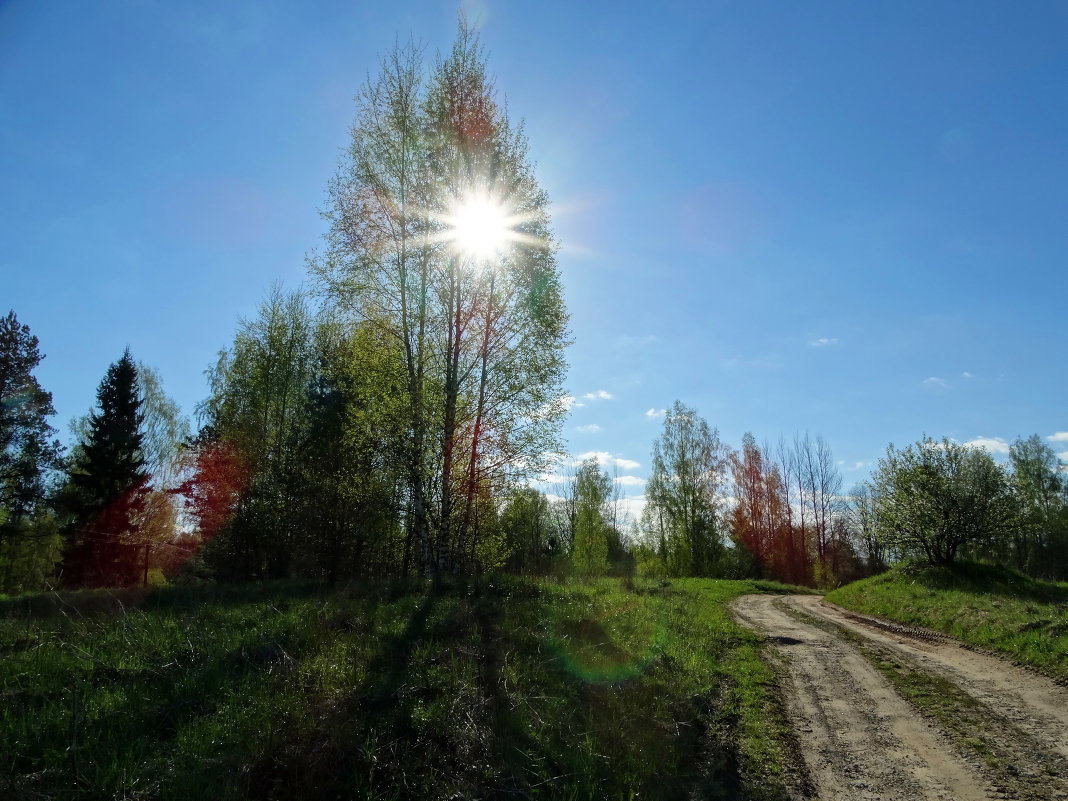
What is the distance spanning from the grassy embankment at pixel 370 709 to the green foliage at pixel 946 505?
14838 millimetres

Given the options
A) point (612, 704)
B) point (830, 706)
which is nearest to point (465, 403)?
point (612, 704)

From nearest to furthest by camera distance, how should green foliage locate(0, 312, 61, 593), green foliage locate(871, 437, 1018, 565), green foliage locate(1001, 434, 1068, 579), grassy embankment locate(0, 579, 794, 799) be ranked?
grassy embankment locate(0, 579, 794, 799) < green foliage locate(871, 437, 1018, 565) < green foliage locate(0, 312, 61, 593) < green foliage locate(1001, 434, 1068, 579)

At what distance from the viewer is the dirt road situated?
5484mm

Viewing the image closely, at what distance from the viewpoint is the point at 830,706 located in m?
7.79

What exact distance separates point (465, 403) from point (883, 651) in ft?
36.7

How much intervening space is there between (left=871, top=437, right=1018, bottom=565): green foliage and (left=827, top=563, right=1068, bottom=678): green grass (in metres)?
0.97

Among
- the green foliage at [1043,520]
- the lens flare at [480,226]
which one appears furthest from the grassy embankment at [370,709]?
the green foliage at [1043,520]

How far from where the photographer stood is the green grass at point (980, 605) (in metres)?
10.1

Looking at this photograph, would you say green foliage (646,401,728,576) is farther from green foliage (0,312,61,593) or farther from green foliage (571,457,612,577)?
green foliage (0,312,61,593)

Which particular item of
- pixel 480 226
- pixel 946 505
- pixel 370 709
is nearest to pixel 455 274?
pixel 480 226

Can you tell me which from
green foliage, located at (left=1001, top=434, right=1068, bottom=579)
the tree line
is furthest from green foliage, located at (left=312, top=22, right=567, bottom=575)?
green foliage, located at (left=1001, top=434, right=1068, bottom=579)

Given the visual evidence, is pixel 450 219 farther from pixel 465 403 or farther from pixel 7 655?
pixel 7 655

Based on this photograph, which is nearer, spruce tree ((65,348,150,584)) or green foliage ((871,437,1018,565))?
green foliage ((871,437,1018,565))

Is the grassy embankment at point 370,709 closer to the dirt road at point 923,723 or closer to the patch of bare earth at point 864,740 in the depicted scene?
the patch of bare earth at point 864,740
